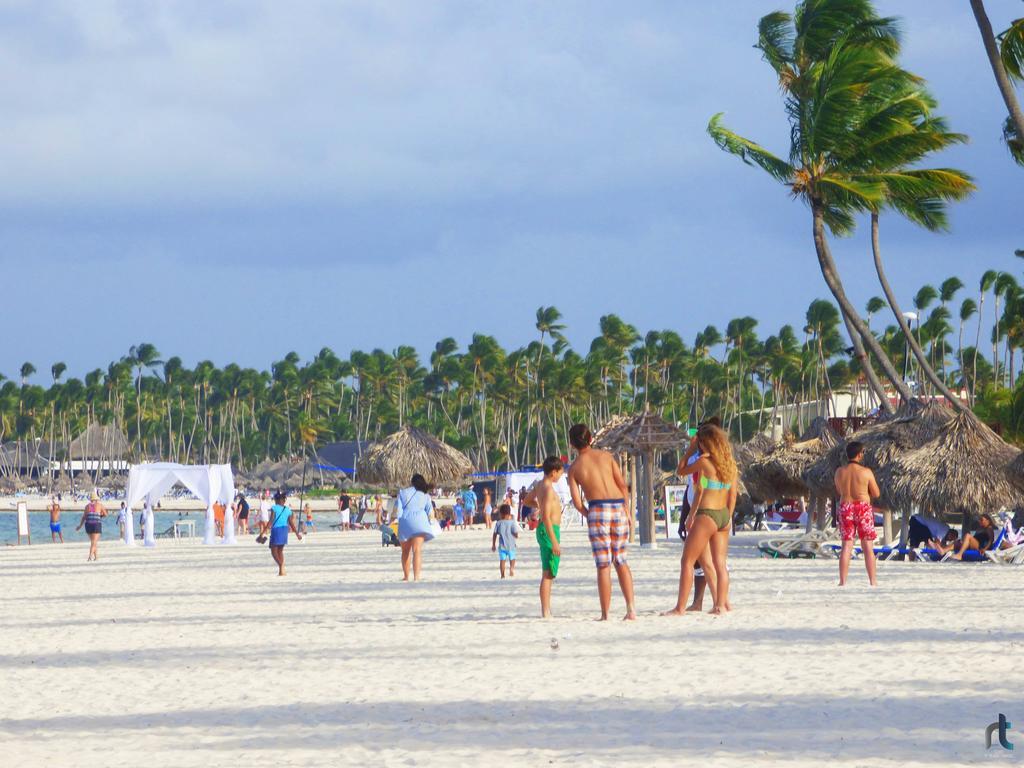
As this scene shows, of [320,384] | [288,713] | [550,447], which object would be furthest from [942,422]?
[320,384]

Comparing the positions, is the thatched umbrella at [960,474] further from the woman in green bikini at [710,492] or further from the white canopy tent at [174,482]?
the white canopy tent at [174,482]

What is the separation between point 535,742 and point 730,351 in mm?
99541

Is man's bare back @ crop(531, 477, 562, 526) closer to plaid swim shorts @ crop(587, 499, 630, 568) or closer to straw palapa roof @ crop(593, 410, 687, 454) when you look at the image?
plaid swim shorts @ crop(587, 499, 630, 568)

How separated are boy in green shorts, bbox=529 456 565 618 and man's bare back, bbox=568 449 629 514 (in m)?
0.56

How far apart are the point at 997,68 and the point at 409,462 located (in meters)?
24.1

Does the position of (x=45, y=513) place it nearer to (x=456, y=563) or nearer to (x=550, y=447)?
(x=550, y=447)

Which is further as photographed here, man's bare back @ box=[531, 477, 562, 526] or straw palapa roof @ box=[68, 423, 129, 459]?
straw palapa roof @ box=[68, 423, 129, 459]

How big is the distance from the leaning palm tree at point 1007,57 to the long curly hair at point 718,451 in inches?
326

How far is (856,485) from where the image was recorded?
43.4ft

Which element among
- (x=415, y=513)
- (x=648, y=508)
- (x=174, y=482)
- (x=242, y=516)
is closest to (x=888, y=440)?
(x=648, y=508)

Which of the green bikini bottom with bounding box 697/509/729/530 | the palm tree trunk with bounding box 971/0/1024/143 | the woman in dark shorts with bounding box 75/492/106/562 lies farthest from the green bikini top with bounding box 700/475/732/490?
the woman in dark shorts with bounding box 75/492/106/562

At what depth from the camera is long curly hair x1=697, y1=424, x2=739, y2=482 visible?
10266 millimetres

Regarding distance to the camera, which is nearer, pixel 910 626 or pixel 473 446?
pixel 910 626

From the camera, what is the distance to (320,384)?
12888cm
